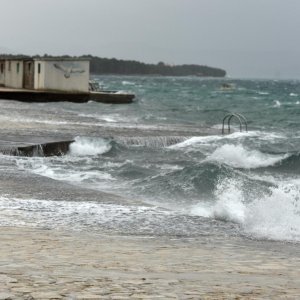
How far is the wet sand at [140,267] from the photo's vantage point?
608 cm

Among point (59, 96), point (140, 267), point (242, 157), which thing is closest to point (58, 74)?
point (59, 96)

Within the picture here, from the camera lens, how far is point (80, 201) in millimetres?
12086

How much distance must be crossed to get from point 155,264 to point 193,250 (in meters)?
1.17

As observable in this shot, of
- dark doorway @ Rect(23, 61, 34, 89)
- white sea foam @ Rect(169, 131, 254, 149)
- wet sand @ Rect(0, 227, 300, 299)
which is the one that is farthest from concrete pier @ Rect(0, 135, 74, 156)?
dark doorway @ Rect(23, 61, 34, 89)

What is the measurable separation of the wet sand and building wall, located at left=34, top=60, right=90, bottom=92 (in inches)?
1461

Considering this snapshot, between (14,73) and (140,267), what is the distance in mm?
46098

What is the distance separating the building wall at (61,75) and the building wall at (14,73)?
151 inches

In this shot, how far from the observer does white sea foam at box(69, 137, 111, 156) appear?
21298 millimetres

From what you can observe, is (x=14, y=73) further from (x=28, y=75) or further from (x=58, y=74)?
(x=58, y=74)

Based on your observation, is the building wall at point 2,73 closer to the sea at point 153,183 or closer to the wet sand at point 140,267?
the sea at point 153,183

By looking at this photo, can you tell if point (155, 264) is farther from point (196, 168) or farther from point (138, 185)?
point (196, 168)

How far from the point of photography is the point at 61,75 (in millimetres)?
45844

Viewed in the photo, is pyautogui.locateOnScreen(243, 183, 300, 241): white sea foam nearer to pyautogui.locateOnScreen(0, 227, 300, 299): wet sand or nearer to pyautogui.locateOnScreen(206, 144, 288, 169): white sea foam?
pyautogui.locateOnScreen(0, 227, 300, 299): wet sand

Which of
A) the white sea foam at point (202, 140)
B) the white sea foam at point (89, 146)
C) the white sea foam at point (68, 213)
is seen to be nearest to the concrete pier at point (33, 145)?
the white sea foam at point (89, 146)
